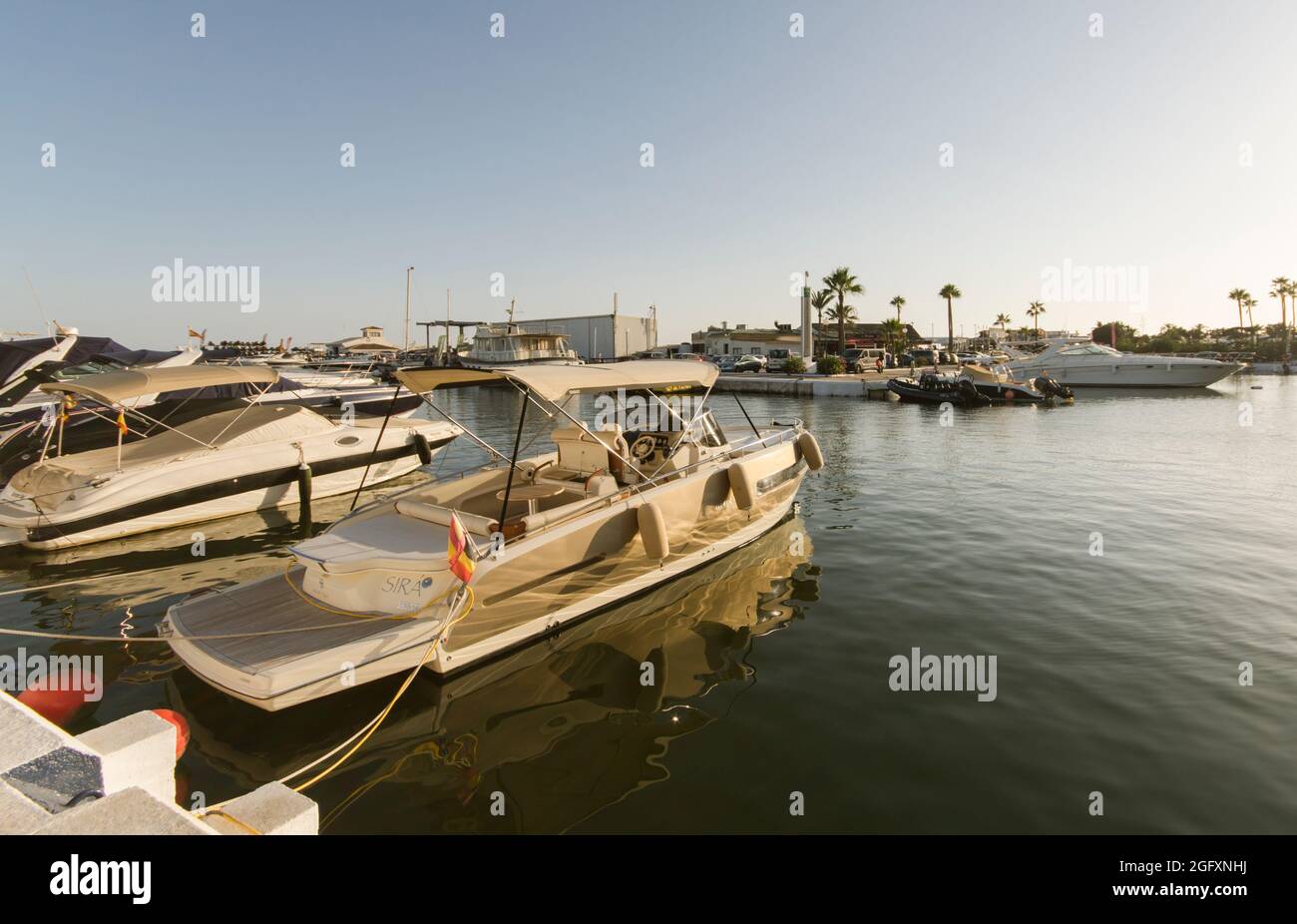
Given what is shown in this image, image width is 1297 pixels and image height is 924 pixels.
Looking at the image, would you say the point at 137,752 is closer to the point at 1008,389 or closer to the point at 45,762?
the point at 45,762

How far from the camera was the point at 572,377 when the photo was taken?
7.36 m

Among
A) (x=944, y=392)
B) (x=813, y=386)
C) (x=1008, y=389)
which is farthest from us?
(x=813, y=386)

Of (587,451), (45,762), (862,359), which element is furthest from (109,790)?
(862,359)

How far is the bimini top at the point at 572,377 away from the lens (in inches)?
269

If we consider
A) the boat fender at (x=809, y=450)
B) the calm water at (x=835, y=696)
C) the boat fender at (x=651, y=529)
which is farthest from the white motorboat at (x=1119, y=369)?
the boat fender at (x=651, y=529)

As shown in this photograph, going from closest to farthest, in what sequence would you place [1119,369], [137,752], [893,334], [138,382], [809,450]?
[137,752] → [138,382] → [809,450] → [1119,369] → [893,334]

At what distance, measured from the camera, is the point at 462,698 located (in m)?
6.10

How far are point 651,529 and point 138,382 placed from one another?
387 inches

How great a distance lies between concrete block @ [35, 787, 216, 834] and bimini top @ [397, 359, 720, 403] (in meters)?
4.54

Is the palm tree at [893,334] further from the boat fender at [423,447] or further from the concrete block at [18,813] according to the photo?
the concrete block at [18,813]

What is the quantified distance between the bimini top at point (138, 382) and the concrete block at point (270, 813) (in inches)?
391

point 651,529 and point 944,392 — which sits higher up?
point 944,392

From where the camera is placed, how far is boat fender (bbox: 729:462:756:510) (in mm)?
9023

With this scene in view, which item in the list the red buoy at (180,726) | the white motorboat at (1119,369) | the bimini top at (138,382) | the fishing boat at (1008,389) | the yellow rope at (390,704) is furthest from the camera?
the white motorboat at (1119,369)
